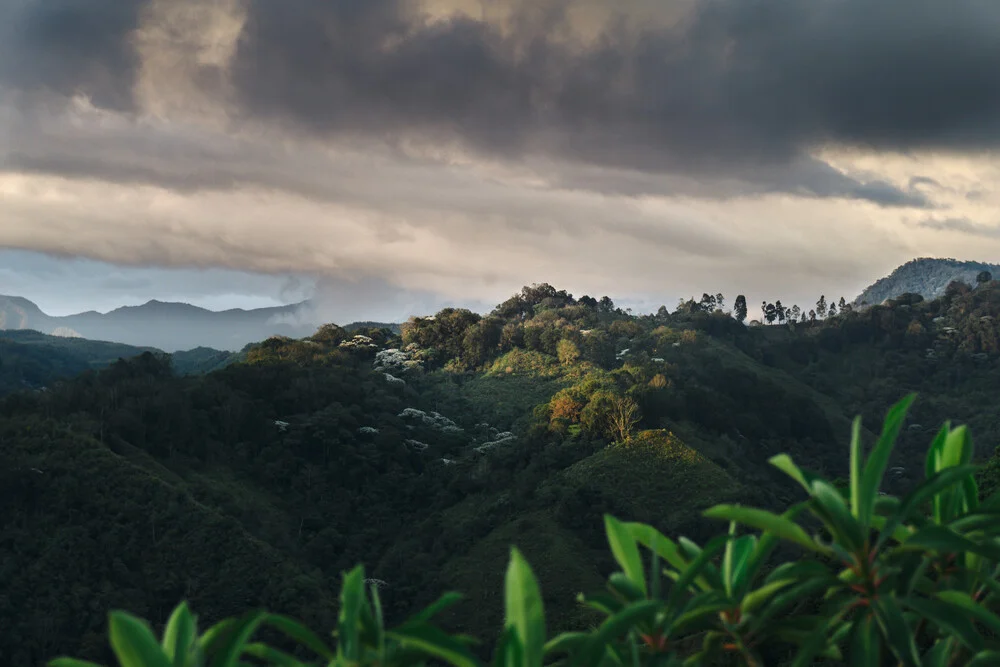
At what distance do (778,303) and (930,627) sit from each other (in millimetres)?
136236

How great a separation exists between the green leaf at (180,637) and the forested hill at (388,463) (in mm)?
28433

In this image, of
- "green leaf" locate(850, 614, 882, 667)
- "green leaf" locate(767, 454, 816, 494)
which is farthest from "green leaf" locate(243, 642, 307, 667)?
"green leaf" locate(850, 614, 882, 667)

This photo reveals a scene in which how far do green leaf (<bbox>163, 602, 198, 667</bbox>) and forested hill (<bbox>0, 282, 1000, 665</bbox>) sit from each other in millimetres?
28433

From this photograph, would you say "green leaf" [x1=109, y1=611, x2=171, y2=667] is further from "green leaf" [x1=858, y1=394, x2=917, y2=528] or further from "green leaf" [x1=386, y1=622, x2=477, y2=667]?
"green leaf" [x1=858, y1=394, x2=917, y2=528]

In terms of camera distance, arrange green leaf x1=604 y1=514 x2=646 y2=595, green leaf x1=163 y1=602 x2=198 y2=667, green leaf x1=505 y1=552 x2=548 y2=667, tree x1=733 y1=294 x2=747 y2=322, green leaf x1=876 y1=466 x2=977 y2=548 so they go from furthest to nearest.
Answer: tree x1=733 y1=294 x2=747 y2=322, green leaf x1=604 y1=514 x2=646 y2=595, green leaf x1=876 y1=466 x2=977 y2=548, green leaf x1=505 y1=552 x2=548 y2=667, green leaf x1=163 y1=602 x2=198 y2=667

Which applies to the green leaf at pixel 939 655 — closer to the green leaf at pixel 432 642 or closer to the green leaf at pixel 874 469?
the green leaf at pixel 874 469

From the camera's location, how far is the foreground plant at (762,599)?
10.6ft

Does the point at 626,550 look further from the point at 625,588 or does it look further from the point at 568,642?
the point at 568,642

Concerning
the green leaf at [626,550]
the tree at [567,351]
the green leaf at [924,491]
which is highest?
the tree at [567,351]

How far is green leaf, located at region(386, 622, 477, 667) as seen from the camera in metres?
3.24

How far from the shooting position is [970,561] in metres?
3.83

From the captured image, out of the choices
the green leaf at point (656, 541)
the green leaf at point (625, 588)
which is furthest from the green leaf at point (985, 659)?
the green leaf at point (625, 588)

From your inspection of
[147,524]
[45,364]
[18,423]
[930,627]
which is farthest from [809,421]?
[45,364]

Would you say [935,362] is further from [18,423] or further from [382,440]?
[18,423]
